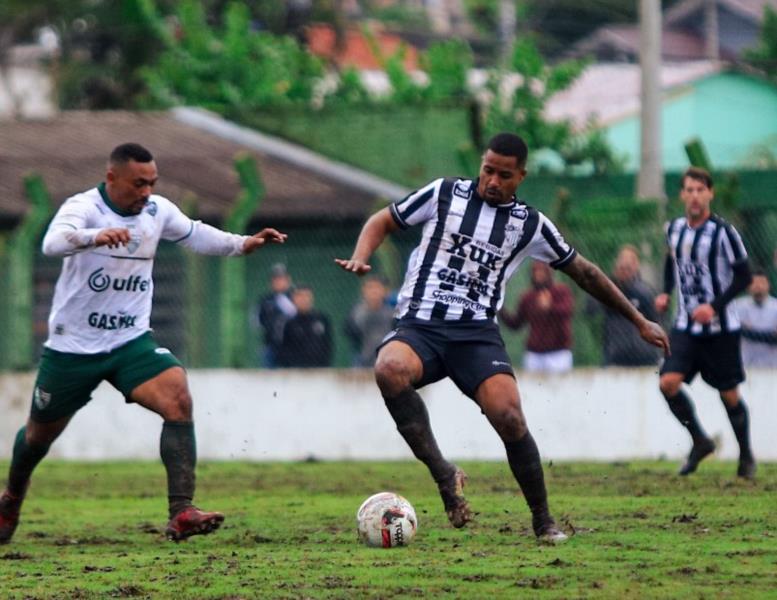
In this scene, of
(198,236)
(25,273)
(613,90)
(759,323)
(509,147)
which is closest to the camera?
(509,147)

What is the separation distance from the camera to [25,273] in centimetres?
1819

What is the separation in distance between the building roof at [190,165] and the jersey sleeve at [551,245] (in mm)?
11693

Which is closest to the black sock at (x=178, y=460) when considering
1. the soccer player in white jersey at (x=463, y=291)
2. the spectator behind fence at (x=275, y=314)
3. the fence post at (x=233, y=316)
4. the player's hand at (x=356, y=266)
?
the soccer player in white jersey at (x=463, y=291)

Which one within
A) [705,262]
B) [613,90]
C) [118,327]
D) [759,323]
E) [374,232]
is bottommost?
[118,327]

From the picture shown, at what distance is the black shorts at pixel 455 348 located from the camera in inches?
377

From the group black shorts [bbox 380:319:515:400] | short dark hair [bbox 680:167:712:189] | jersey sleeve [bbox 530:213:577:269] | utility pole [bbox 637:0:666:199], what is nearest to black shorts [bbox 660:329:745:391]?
short dark hair [bbox 680:167:712:189]

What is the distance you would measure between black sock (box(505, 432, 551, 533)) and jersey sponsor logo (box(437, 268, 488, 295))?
0.86 m

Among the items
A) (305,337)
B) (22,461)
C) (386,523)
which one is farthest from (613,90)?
(386,523)

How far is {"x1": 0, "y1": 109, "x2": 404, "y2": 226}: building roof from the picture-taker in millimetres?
22984

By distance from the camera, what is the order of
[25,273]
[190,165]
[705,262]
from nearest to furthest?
[705,262] → [25,273] → [190,165]

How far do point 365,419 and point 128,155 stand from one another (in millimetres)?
8504

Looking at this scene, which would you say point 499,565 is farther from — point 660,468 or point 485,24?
point 485,24

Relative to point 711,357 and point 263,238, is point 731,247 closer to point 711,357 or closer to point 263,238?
point 711,357

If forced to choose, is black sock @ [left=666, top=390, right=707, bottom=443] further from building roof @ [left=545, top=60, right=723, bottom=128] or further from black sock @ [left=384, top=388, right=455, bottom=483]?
building roof @ [left=545, top=60, right=723, bottom=128]
